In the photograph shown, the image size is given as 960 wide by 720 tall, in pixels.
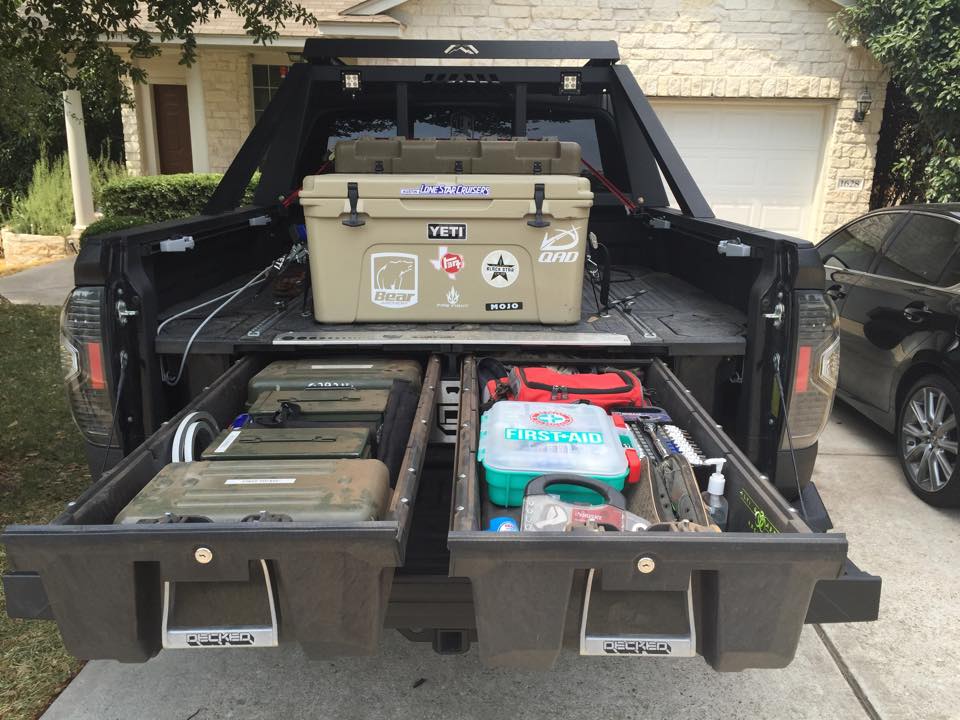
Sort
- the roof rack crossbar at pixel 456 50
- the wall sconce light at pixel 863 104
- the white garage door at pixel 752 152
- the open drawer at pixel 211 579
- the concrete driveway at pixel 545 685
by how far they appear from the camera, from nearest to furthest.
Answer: the open drawer at pixel 211 579
the concrete driveway at pixel 545 685
the roof rack crossbar at pixel 456 50
the wall sconce light at pixel 863 104
the white garage door at pixel 752 152

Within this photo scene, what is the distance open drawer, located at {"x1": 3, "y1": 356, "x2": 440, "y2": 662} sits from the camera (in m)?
1.75

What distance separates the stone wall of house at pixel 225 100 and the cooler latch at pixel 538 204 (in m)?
11.1

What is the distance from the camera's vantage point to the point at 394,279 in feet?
10.6

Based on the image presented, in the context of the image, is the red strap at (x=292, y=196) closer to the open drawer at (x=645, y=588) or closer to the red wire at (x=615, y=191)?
the red wire at (x=615, y=191)

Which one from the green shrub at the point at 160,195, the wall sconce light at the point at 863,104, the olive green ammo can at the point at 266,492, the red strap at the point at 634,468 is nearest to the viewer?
the olive green ammo can at the point at 266,492

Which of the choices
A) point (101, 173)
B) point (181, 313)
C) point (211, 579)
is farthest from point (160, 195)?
point (211, 579)

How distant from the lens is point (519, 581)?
5.94ft

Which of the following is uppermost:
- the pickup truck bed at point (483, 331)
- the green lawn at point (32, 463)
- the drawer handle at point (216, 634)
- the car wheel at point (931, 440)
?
the pickup truck bed at point (483, 331)

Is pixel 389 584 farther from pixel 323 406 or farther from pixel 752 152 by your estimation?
pixel 752 152

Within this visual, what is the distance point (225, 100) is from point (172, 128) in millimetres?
1884

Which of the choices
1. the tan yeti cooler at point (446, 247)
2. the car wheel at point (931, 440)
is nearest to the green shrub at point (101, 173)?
the tan yeti cooler at point (446, 247)

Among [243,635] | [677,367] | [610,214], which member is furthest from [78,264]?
[610,214]

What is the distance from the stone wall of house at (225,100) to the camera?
12.9 metres

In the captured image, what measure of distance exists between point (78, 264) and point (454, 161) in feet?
5.43
